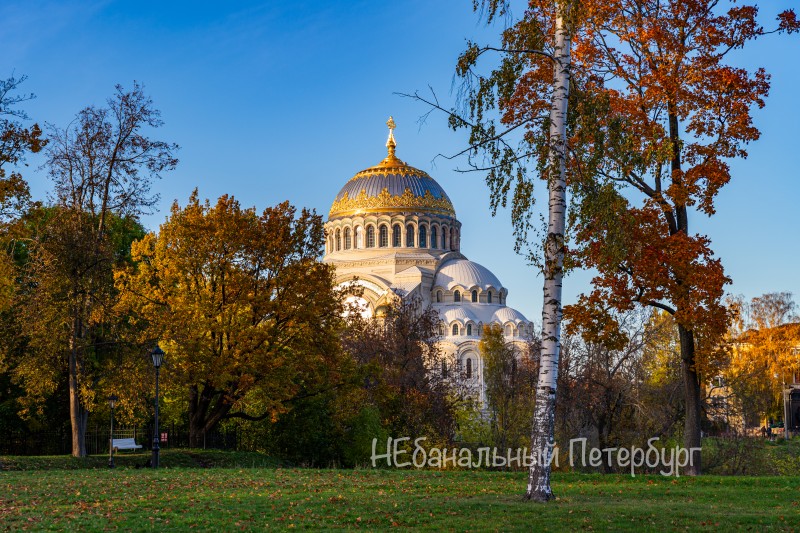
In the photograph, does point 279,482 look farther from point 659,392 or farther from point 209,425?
point 659,392

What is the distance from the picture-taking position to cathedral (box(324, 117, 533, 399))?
7869 cm

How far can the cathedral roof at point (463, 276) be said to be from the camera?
7988 centimetres

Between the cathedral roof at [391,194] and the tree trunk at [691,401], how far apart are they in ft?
205

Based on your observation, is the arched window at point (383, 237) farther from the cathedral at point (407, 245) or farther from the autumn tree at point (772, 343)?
the autumn tree at point (772, 343)

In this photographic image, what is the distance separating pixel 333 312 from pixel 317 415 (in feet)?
10.5

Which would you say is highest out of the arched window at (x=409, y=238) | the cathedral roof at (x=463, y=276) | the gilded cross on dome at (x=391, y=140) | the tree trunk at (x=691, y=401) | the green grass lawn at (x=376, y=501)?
the gilded cross on dome at (x=391, y=140)

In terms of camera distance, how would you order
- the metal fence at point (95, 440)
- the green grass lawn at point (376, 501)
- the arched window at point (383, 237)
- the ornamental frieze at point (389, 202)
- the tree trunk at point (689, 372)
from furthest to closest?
the arched window at point (383, 237)
the ornamental frieze at point (389, 202)
the metal fence at point (95, 440)
the tree trunk at point (689, 372)
the green grass lawn at point (376, 501)

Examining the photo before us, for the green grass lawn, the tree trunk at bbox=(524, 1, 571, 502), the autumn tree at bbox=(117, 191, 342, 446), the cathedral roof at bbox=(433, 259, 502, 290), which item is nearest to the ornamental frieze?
the cathedral roof at bbox=(433, 259, 502, 290)

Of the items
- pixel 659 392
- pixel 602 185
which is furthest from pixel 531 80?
pixel 659 392

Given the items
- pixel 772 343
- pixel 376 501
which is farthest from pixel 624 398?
pixel 772 343

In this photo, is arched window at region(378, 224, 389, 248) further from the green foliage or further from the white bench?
the white bench

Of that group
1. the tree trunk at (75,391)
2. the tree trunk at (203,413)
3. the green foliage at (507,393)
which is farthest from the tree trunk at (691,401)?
the green foliage at (507,393)

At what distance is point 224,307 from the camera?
24.7 metres

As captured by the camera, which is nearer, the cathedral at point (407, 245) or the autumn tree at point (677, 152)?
the autumn tree at point (677, 152)
